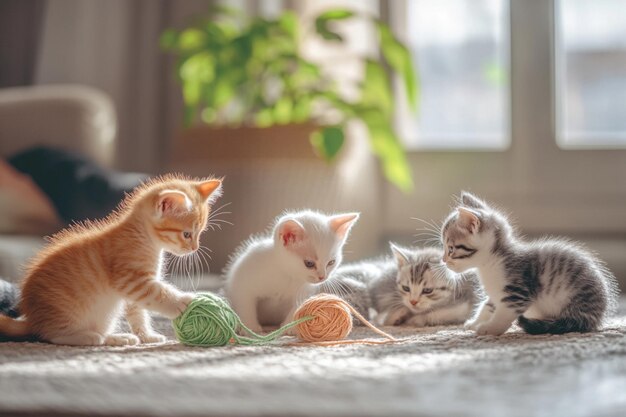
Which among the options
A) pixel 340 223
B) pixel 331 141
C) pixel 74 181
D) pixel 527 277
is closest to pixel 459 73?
pixel 331 141

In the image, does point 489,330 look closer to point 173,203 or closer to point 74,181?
point 173,203

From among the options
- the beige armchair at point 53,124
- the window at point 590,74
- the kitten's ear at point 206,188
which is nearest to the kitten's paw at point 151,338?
the kitten's ear at point 206,188

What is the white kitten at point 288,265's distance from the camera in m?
1.71

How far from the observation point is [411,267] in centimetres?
186

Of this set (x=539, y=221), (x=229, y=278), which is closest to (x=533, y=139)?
(x=539, y=221)

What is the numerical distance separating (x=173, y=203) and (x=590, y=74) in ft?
7.71

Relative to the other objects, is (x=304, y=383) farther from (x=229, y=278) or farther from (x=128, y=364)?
(x=229, y=278)

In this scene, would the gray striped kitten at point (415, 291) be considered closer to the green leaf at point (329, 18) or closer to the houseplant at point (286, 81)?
the houseplant at point (286, 81)

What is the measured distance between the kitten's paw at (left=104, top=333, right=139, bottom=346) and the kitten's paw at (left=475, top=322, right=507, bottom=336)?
25.8 inches

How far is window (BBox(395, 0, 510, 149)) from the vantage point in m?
3.43

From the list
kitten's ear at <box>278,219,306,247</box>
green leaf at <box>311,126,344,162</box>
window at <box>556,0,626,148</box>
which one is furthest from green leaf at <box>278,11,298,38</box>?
kitten's ear at <box>278,219,306,247</box>

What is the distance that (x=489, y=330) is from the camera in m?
1.61

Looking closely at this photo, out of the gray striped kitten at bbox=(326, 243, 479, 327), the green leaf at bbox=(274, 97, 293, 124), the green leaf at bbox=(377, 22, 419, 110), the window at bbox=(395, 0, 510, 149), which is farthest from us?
the window at bbox=(395, 0, 510, 149)

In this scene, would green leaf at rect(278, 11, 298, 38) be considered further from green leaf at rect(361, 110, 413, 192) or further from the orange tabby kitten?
the orange tabby kitten
